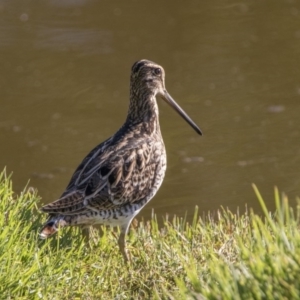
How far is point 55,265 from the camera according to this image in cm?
499

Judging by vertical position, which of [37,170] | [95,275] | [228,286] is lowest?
[37,170]

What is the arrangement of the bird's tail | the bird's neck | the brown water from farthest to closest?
the brown water < the bird's neck < the bird's tail

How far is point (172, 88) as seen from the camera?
33.5 feet

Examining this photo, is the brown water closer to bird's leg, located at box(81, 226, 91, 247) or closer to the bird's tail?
bird's leg, located at box(81, 226, 91, 247)

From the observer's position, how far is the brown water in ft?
28.3

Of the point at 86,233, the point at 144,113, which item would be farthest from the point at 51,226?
the point at 144,113

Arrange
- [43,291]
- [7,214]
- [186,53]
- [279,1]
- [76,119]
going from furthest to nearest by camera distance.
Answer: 1. [279,1]
2. [186,53]
3. [76,119]
4. [7,214]
5. [43,291]

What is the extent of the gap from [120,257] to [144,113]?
4.10 feet

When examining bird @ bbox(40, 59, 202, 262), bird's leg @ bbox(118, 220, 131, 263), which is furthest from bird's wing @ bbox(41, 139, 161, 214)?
bird's leg @ bbox(118, 220, 131, 263)

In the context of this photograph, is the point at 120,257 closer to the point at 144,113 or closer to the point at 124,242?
the point at 124,242

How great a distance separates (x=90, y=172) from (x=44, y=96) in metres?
4.64

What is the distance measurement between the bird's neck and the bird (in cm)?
6

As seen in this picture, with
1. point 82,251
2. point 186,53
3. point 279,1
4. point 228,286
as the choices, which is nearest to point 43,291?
point 82,251

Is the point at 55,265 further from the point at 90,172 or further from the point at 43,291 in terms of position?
the point at 90,172
